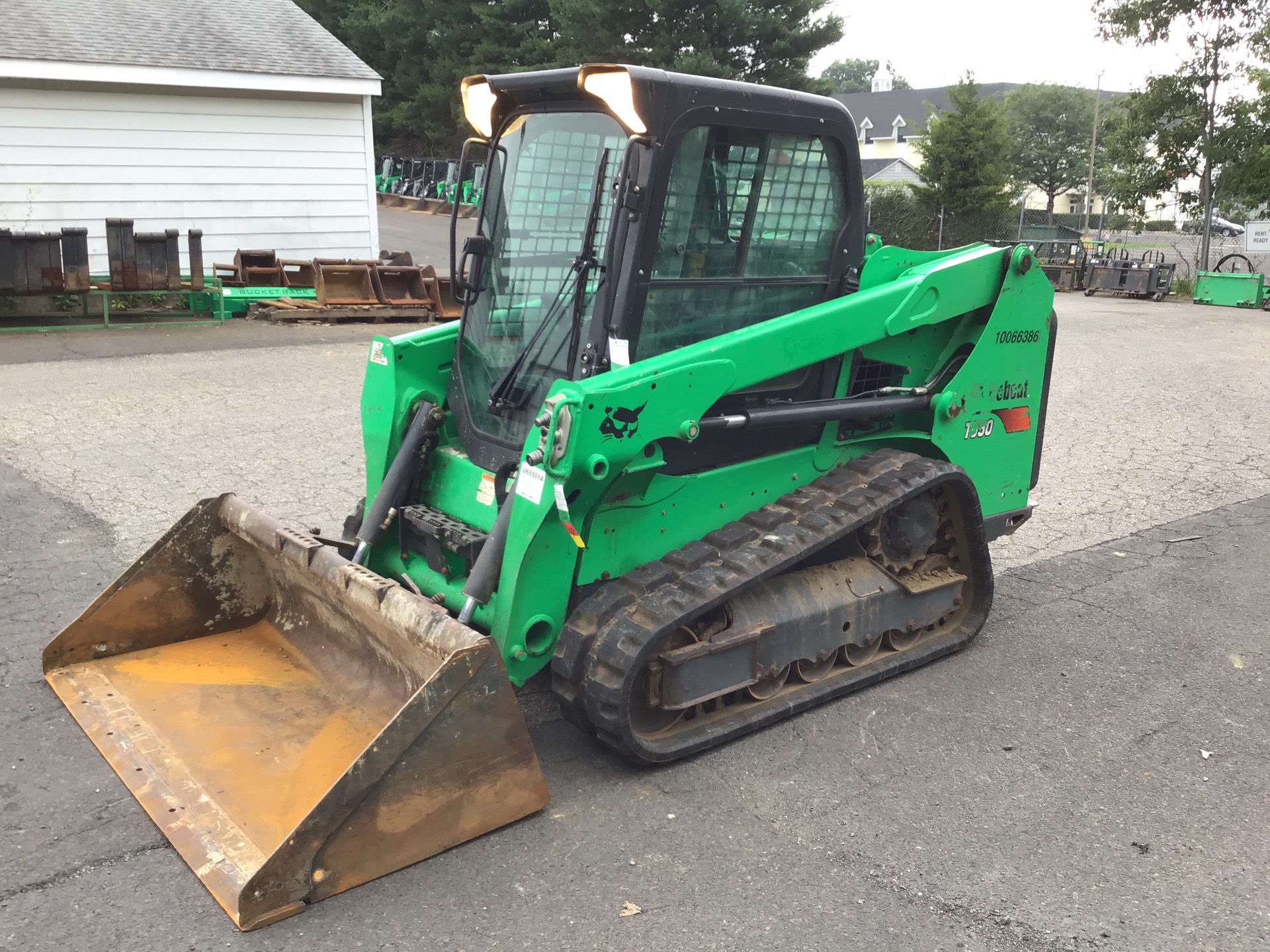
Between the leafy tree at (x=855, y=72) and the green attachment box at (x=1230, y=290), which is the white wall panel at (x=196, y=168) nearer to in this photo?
the green attachment box at (x=1230, y=290)

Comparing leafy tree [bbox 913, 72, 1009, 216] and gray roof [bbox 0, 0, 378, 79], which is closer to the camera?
gray roof [bbox 0, 0, 378, 79]

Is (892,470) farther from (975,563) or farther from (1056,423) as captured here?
(1056,423)

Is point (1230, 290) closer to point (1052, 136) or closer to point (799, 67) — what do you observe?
point (799, 67)

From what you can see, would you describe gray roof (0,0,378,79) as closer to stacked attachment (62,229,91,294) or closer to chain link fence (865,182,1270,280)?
stacked attachment (62,229,91,294)

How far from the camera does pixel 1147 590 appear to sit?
18.8 feet

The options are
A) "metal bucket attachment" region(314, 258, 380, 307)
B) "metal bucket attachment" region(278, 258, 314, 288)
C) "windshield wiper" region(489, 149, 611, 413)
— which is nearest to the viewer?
"windshield wiper" region(489, 149, 611, 413)

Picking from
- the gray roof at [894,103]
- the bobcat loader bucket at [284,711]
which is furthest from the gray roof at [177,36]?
the gray roof at [894,103]

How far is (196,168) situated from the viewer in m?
15.3

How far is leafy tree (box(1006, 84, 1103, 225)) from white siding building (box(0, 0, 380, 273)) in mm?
58055

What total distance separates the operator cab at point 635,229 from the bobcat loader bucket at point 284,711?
0.91 meters

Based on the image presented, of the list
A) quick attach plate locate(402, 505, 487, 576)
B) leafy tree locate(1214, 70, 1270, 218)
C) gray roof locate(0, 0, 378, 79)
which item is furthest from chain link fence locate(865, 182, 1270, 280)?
quick attach plate locate(402, 505, 487, 576)

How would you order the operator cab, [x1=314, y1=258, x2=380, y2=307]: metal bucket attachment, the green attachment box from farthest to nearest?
the green attachment box
[x1=314, y1=258, x2=380, y2=307]: metal bucket attachment
the operator cab

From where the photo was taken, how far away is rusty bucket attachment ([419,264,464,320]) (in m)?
14.8

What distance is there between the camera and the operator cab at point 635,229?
3863 mm
